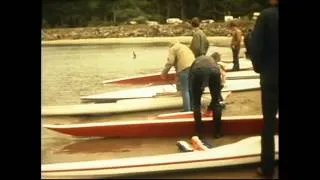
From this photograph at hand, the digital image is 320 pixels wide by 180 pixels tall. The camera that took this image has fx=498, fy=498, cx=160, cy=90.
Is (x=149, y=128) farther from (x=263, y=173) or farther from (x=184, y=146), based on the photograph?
(x=263, y=173)

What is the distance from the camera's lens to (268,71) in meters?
2.34

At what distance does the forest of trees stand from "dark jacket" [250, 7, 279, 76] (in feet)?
0.28

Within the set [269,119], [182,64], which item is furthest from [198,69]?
[269,119]

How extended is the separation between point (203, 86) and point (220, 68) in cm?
12

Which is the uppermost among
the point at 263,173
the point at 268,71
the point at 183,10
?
the point at 183,10

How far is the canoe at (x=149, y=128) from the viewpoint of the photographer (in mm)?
2379

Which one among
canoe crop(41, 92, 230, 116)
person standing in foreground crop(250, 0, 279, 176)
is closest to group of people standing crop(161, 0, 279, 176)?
person standing in foreground crop(250, 0, 279, 176)

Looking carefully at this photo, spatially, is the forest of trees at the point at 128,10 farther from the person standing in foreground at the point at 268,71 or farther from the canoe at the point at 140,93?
the canoe at the point at 140,93

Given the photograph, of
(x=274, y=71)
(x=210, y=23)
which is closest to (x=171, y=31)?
(x=210, y=23)

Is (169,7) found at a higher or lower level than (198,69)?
higher

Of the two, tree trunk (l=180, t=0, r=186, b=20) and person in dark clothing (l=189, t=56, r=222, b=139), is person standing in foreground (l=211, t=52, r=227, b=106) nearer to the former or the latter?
person in dark clothing (l=189, t=56, r=222, b=139)

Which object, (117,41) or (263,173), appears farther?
(117,41)

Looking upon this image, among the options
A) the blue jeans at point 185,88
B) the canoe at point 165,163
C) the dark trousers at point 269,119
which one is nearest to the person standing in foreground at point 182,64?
the blue jeans at point 185,88
